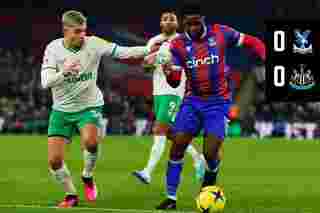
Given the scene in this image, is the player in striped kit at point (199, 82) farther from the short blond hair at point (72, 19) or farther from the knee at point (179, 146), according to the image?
the short blond hair at point (72, 19)

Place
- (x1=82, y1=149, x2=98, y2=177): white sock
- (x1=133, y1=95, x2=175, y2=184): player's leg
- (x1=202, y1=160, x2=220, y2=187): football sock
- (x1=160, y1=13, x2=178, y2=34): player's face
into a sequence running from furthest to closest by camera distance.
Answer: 1. (x1=133, y1=95, x2=175, y2=184): player's leg
2. (x1=160, y1=13, x2=178, y2=34): player's face
3. (x1=82, y1=149, x2=98, y2=177): white sock
4. (x1=202, y1=160, x2=220, y2=187): football sock

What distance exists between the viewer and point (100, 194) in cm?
1359

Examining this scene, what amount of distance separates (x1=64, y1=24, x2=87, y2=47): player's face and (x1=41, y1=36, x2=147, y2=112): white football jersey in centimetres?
13

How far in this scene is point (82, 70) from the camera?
12.2 m

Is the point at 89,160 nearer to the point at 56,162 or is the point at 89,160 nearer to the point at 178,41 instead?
the point at 56,162

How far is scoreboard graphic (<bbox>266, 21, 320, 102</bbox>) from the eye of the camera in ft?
67.1

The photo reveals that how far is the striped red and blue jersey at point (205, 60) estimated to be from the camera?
11.8m

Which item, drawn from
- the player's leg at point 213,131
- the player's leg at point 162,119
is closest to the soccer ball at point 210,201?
the player's leg at point 213,131

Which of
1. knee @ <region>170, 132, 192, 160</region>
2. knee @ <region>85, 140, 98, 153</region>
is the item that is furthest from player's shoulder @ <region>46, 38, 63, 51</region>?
knee @ <region>170, 132, 192, 160</region>

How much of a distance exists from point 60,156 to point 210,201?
1961mm

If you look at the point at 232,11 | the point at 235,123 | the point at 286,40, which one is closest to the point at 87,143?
the point at 286,40

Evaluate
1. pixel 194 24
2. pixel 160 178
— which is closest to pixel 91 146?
pixel 194 24

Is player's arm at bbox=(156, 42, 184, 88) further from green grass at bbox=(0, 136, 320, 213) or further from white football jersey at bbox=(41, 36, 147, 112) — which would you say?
green grass at bbox=(0, 136, 320, 213)

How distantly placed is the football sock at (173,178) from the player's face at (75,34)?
170 cm
